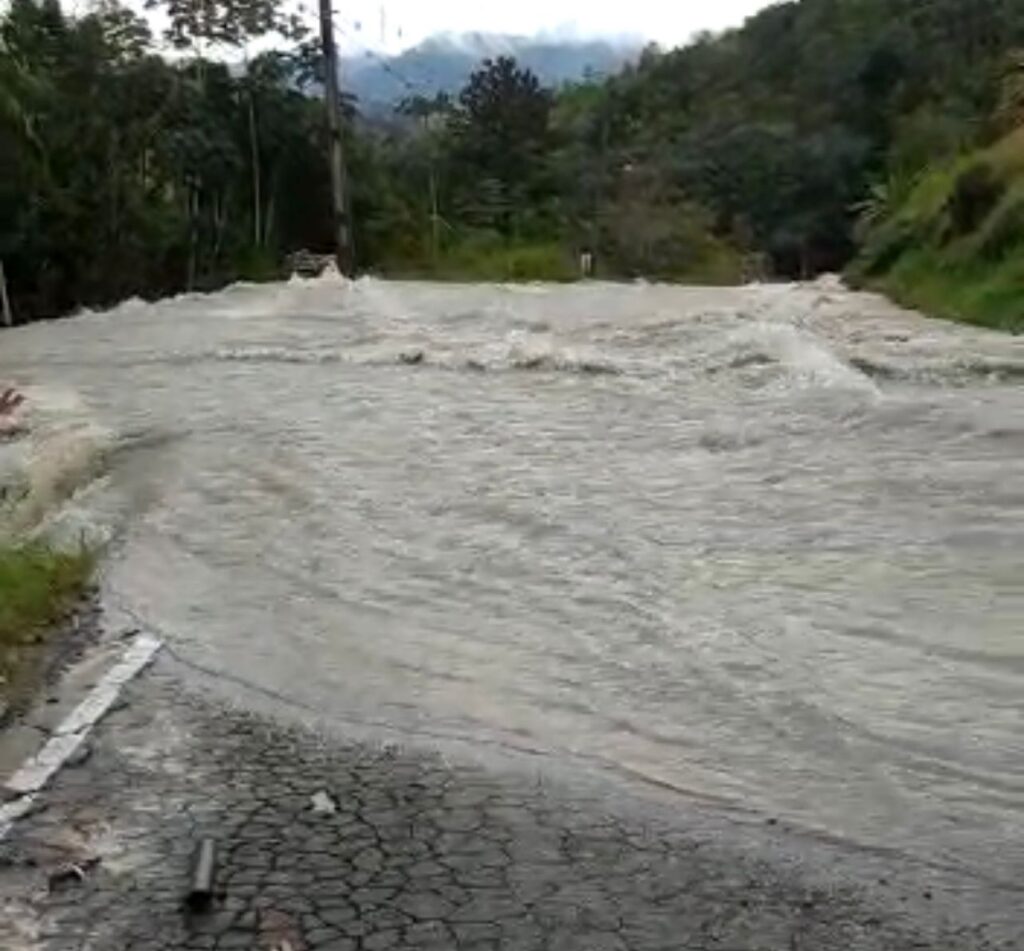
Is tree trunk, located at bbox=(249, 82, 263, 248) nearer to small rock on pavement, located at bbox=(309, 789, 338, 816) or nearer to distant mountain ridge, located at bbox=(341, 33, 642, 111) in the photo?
distant mountain ridge, located at bbox=(341, 33, 642, 111)

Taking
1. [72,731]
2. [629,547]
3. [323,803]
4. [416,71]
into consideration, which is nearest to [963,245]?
[629,547]

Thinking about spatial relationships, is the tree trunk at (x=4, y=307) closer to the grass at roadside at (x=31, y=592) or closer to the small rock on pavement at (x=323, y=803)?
the grass at roadside at (x=31, y=592)

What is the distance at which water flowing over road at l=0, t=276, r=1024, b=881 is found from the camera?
6023 millimetres

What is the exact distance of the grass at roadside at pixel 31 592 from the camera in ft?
23.9

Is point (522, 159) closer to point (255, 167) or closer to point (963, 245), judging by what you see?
point (255, 167)

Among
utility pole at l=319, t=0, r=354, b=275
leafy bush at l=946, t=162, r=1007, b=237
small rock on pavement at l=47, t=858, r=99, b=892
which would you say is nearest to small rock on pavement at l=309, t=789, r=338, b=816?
small rock on pavement at l=47, t=858, r=99, b=892

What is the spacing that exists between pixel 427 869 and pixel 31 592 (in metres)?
3.82

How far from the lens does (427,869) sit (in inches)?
187

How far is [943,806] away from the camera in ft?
17.6

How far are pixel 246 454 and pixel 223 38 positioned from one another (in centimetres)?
2836

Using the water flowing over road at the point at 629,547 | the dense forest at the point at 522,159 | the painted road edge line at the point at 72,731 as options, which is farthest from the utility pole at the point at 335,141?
the painted road edge line at the point at 72,731

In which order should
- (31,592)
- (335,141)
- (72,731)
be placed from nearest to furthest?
(72,731) → (31,592) → (335,141)

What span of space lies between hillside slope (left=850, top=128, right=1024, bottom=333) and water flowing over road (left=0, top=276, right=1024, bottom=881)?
2092 millimetres

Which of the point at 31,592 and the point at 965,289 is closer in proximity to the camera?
the point at 31,592
